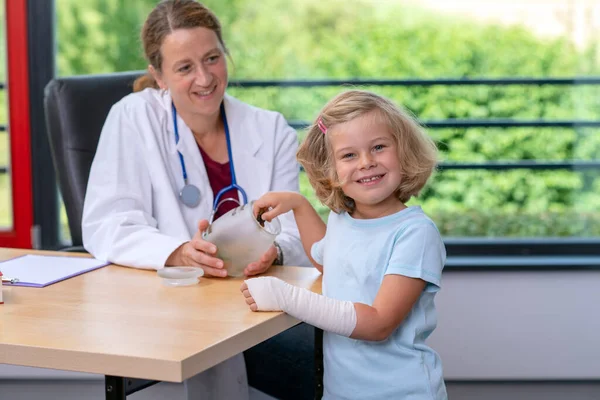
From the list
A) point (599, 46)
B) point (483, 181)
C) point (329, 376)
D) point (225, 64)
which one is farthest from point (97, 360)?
point (599, 46)

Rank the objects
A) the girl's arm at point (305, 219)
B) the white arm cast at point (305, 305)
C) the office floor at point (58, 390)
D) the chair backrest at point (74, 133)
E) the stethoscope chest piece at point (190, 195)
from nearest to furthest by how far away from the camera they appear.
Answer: the white arm cast at point (305, 305), the girl's arm at point (305, 219), the stethoscope chest piece at point (190, 195), the chair backrest at point (74, 133), the office floor at point (58, 390)

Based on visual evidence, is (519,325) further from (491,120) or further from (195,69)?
(195,69)

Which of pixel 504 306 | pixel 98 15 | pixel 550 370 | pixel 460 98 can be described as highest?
pixel 98 15

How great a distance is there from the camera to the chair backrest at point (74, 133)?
2.30 meters

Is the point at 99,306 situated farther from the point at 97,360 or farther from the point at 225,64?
the point at 225,64

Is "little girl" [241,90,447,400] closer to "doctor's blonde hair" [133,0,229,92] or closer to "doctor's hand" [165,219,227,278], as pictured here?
"doctor's hand" [165,219,227,278]

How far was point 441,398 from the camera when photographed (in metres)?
1.49

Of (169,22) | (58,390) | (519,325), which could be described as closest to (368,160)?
(169,22)

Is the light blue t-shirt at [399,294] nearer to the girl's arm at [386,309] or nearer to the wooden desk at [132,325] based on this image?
the girl's arm at [386,309]

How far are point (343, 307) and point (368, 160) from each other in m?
0.27

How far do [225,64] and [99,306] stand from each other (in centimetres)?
83

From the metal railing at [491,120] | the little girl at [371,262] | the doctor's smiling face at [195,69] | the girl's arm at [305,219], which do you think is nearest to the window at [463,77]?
the metal railing at [491,120]

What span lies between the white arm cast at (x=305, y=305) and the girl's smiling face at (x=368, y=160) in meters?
0.22

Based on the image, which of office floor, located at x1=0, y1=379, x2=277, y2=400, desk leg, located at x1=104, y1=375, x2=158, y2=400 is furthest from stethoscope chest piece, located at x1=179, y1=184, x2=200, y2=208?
office floor, located at x1=0, y1=379, x2=277, y2=400
